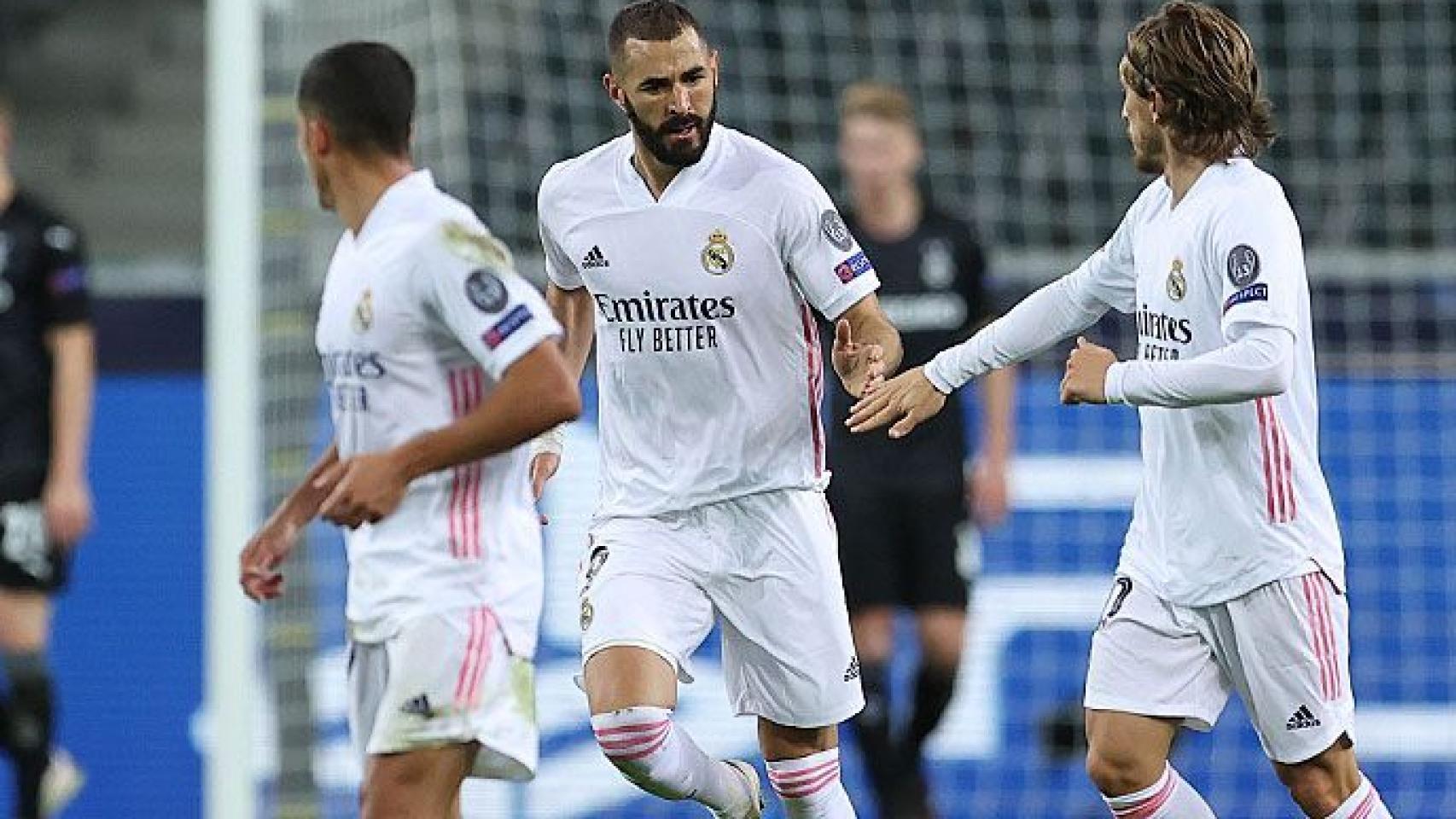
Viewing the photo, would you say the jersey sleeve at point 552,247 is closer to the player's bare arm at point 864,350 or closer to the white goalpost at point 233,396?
the player's bare arm at point 864,350

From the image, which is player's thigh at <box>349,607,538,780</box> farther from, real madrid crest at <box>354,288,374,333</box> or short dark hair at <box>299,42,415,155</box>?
short dark hair at <box>299,42,415,155</box>

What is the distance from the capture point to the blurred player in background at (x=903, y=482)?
8977 millimetres

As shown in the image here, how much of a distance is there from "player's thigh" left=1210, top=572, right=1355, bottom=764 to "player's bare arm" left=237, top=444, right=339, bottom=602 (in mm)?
1975

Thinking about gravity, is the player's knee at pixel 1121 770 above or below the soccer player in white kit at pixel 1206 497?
below

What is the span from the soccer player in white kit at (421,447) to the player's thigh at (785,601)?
0.76m

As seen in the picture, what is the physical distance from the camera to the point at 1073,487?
33.1 feet

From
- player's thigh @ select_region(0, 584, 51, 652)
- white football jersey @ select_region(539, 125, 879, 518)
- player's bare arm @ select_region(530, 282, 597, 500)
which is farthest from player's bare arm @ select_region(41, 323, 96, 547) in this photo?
white football jersey @ select_region(539, 125, 879, 518)

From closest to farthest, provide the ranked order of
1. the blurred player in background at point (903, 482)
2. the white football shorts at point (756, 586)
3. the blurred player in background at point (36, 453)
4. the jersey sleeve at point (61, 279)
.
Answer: the white football shorts at point (756, 586)
the blurred player in background at point (903, 482)
the blurred player in background at point (36, 453)
the jersey sleeve at point (61, 279)

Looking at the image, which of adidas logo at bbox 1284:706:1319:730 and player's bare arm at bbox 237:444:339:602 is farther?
adidas logo at bbox 1284:706:1319:730

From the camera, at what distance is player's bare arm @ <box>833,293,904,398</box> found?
5.69 metres

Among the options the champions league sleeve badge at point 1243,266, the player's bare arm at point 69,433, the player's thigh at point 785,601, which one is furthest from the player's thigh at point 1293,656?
the player's bare arm at point 69,433

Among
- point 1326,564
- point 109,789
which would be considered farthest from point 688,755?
point 109,789

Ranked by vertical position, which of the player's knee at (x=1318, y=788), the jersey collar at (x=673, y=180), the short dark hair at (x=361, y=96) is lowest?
the player's knee at (x=1318, y=788)

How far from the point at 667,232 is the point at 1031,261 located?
470 cm
